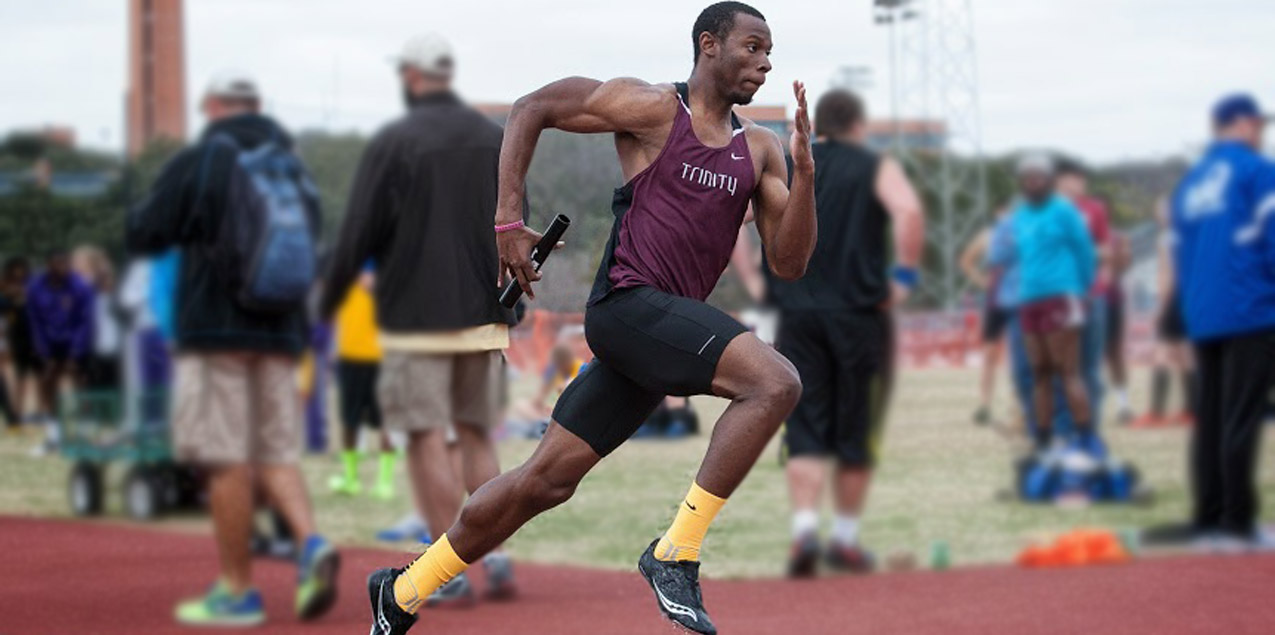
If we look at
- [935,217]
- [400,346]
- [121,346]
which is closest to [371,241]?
[400,346]

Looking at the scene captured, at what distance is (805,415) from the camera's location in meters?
9.21

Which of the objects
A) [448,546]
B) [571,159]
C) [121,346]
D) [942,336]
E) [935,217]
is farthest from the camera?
[942,336]

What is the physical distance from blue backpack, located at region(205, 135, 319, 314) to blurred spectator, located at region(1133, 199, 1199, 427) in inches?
203

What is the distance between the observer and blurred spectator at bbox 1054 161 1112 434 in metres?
12.8

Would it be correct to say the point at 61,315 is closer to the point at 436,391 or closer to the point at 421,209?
the point at 436,391

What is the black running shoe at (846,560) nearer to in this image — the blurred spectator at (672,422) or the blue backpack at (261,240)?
the blurred spectator at (672,422)

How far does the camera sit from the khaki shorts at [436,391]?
7289 mm

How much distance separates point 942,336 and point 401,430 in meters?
15.2

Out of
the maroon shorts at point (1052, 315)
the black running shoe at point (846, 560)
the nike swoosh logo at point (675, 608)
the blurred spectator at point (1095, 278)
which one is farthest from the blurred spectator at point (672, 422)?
the blurred spectator at point (1095, 278)

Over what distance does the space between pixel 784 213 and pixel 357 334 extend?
8.74 m

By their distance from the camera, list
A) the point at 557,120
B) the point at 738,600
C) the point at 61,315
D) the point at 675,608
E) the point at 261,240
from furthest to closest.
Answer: the point at 61,315, the point at 738,600, the point at 261,240, the point at 557,120, the point at 675,608

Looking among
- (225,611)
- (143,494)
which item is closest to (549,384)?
(225,611)

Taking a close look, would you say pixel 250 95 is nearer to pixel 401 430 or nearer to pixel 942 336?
pixel 401 430

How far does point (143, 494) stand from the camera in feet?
37.3
